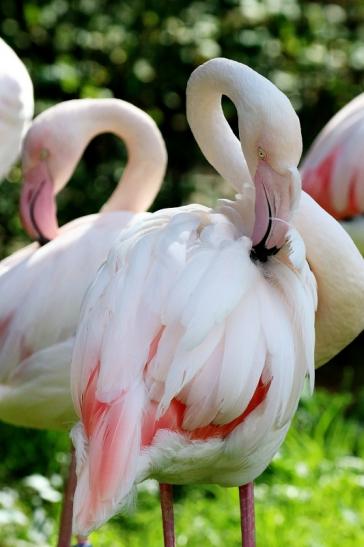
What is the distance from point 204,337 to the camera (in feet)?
9.39

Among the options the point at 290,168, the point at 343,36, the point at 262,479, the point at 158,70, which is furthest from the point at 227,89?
the point at 343,36

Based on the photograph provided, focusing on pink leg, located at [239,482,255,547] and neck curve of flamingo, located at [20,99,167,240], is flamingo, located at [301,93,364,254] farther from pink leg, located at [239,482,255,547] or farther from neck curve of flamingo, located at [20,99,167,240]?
pink leg, located at [239,482,255,547]

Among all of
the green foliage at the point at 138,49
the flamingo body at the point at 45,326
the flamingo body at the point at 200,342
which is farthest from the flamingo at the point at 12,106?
the flamingo body at the point at 200,342

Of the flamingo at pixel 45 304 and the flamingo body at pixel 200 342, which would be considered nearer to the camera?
the flamingo body at pixel 200 342

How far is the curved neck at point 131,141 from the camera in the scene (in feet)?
14.8

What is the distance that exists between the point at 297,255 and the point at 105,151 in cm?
354

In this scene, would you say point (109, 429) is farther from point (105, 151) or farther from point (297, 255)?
point (105, 151)

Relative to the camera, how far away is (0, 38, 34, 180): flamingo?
4633 millimetres

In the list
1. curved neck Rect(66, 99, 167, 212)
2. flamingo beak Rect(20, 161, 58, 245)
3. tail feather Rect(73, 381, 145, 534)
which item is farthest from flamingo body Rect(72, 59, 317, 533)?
curved neck Rect(66, 99, 167, 212)

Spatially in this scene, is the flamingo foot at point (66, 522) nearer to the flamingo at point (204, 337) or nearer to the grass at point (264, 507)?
the grass at point (264, 507)

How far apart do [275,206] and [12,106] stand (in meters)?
1.83

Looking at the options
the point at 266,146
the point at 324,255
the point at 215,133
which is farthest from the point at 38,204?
the point at 266,146

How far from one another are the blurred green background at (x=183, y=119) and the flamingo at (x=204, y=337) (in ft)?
4.43

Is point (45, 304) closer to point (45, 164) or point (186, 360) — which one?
point (45, 164)
